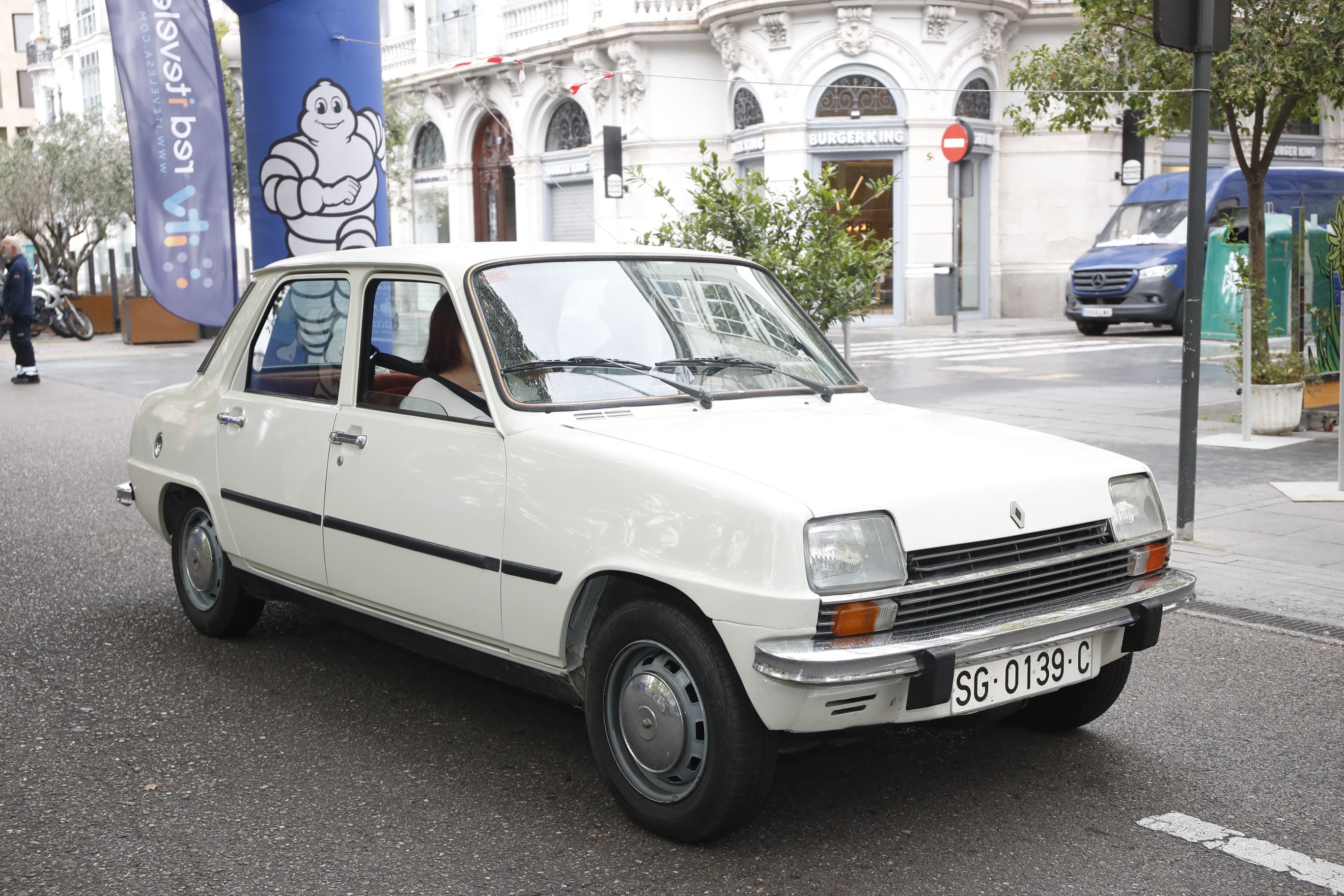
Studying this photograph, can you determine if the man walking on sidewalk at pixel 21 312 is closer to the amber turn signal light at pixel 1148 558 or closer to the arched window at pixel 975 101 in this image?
the amber turn signal light at pixel 1148 558

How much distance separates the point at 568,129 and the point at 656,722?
112 ft

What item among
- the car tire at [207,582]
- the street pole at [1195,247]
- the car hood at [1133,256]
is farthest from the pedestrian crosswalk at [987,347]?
the car tire at [207,582]

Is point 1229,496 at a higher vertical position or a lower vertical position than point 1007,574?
lower

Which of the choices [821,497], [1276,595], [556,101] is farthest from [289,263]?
[556,101]

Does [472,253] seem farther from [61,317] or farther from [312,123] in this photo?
[61,317]

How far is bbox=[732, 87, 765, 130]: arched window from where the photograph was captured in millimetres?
31344

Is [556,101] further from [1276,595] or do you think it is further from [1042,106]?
[1276,595]

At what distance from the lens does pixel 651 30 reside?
32.7 meters

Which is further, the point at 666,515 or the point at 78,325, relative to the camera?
the point at 78,325

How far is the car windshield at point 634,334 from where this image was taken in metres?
4.27

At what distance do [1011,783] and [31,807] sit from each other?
2.80 metres

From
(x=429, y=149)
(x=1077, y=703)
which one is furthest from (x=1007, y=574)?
(x=429, y=149)

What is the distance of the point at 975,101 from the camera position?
30.7 meters

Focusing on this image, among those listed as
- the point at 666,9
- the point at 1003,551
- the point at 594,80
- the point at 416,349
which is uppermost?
the point at 666,9
